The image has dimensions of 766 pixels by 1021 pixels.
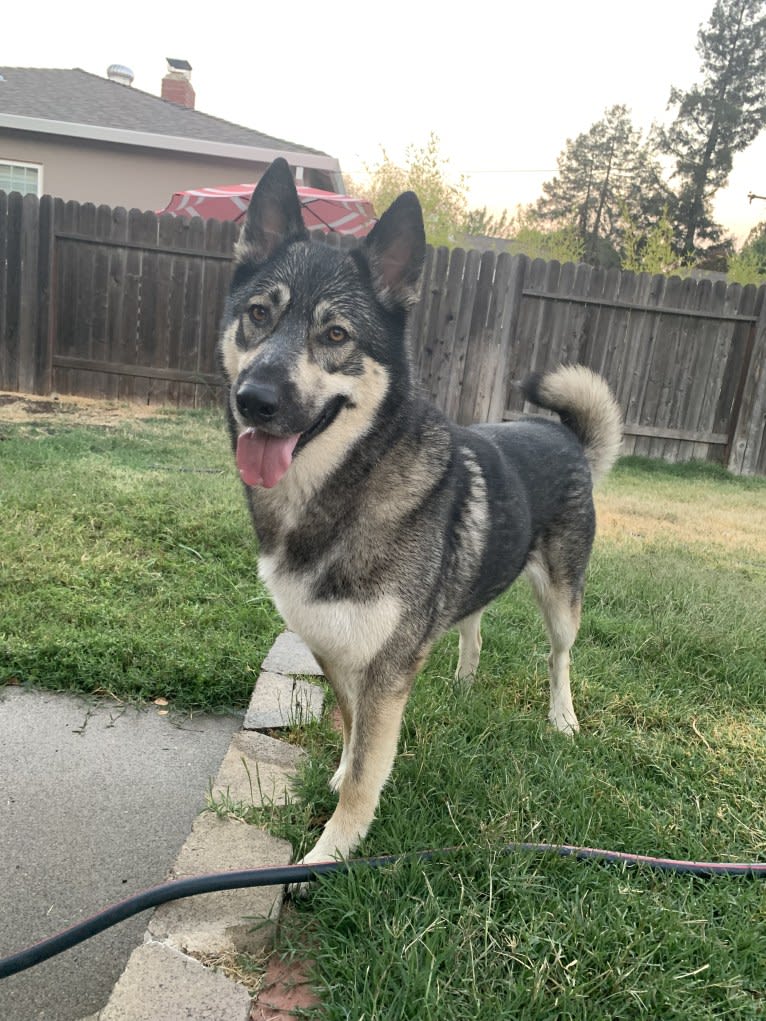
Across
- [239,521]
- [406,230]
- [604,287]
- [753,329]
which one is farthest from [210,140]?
[406,230]

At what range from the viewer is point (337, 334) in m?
2.22

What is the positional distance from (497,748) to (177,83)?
80.4 feet

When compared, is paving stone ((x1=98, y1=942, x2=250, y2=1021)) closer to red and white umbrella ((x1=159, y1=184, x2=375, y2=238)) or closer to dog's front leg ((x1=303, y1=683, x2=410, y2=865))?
dog's front leg ((x1=303, y1=683, x2=410, y2=865))

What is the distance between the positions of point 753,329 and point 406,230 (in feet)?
28.1

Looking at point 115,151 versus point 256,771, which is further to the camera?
point 115,151

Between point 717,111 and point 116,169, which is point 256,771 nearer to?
point 116,169

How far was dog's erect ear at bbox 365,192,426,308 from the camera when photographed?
7.52 feet

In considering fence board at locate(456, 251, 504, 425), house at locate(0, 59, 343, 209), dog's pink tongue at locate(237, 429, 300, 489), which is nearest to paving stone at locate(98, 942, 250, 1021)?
dog's pink tongue at locate(237, 429, 300, 489)

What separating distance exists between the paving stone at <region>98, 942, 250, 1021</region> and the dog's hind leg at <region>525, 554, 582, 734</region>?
1801 millimetres

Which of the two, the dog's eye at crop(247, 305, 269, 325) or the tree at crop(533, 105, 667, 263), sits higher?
the tree at crop(533, 105, 667, 263)

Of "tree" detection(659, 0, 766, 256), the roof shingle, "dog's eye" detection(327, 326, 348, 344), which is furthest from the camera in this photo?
"tree" detection(659, 0, 766, 256)

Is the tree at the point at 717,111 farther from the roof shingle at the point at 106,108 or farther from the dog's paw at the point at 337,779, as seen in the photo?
the dog's paw at the point at 337,779

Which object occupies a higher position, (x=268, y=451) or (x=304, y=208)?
(x=304, y=208)

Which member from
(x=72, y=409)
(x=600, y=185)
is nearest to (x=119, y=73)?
(x=72, y=409)
